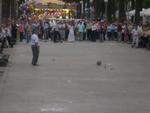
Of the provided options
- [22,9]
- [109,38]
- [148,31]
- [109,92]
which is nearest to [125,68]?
[109,92]

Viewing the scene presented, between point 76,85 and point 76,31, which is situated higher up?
point 76,31

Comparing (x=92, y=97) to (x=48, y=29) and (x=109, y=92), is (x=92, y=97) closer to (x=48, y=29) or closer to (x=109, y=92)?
(x=109, y=92)

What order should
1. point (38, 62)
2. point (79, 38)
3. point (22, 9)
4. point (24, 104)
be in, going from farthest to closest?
point (22, 9) < point (79, 38) < point (38, 62) < point (24, 104)

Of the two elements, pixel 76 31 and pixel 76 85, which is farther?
pixel 76 31

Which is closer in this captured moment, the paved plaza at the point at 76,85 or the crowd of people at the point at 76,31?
the paved plaza at the point at 76,85

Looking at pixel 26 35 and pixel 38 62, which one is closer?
pixel 38 62

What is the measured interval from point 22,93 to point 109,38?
33.3 m

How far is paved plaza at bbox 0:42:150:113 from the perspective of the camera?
15789 mm

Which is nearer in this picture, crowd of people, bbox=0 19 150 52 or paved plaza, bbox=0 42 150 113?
paved plaza, bbox=0 42 150 113

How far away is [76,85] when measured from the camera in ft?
67.2

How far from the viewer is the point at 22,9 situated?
101250 mm

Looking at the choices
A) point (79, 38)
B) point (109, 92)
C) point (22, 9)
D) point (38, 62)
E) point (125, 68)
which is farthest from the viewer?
point (22, 9)

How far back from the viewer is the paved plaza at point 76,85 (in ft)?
51.8

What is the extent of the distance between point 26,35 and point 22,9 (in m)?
54.4
